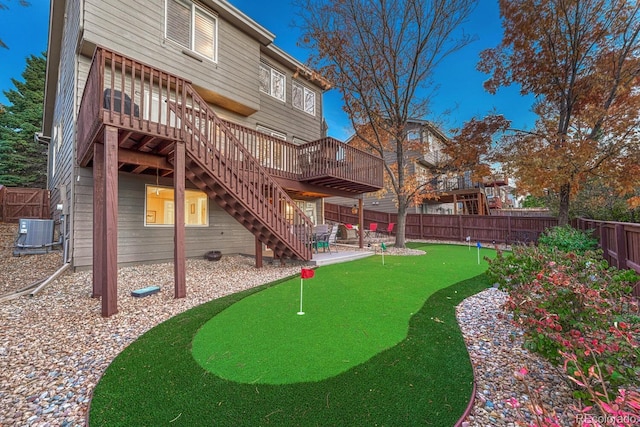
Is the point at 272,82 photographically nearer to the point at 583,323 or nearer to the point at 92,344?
the point at 92,344

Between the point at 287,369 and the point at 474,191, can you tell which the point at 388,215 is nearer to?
the point at 474,191

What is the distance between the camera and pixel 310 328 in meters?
3.56

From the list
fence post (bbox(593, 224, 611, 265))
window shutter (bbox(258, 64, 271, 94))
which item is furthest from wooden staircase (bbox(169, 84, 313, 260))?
fence post (bbox(593, 224, 611, 265))

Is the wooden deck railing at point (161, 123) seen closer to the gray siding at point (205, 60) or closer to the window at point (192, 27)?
the gray siding at point (205, 60)

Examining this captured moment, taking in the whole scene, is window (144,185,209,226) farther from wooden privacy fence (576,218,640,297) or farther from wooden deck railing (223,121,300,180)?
wooden privacy fence (576,218,640,297)

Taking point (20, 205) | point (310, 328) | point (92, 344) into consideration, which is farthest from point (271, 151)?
point (20, 205)

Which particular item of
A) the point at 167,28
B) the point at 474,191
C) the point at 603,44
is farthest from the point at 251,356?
the point at 474,191

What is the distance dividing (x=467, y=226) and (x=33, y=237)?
735 inches

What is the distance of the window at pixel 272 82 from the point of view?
11.0 m

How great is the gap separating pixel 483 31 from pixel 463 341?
13.0 meters

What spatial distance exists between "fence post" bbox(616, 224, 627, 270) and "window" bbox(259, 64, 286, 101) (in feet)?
36.2

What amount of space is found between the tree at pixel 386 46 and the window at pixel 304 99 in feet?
3.98

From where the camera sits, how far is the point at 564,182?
336 inches

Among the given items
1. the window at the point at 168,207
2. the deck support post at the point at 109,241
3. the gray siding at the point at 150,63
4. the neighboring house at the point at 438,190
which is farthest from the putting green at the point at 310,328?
the neighboring house at the point at 438,190
